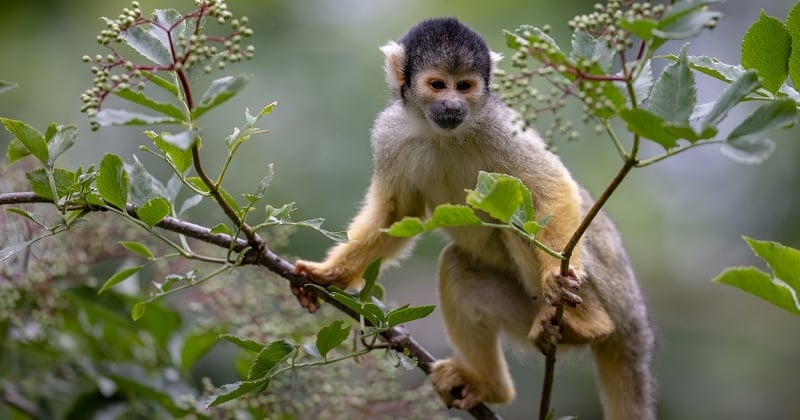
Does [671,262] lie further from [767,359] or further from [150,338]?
[150,338]

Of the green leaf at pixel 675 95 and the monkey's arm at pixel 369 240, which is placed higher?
the green leaf at pixel 675 95

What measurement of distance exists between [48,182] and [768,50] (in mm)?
1907

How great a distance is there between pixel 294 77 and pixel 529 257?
190 inches

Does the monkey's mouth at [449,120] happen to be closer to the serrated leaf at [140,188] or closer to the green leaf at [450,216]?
the serrated leaf at [140,188]

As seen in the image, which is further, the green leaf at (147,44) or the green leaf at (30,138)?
the green leaf at (30,138)

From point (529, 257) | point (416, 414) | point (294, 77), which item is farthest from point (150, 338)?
point (294, 77)

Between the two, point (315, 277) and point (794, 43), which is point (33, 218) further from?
point (794, 43)

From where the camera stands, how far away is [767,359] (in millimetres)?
8711

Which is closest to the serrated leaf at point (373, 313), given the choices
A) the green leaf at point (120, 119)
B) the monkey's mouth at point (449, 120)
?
the green leaf at point (120, 119)

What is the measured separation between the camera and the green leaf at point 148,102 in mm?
1840

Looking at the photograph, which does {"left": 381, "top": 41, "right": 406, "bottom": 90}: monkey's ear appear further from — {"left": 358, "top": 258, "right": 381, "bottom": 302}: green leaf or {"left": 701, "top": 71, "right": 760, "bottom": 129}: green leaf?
{"left": 701, "top": 71, "right": 760, "bottom": 129}: green leaf

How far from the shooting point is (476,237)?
4.26 m

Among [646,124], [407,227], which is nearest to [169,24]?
[407,227]

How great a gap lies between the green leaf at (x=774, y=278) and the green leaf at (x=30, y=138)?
1.74m
